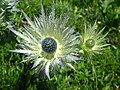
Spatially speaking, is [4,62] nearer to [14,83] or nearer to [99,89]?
[14,83]

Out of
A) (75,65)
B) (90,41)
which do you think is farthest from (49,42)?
(75,65)

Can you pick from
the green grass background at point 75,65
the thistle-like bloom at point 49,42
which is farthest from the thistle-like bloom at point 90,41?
the green grass background at point 75,65

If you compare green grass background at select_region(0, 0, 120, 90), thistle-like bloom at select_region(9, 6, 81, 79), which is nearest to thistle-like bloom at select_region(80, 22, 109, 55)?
thistle-like bloom at select_region(9, 6, 81, 79)

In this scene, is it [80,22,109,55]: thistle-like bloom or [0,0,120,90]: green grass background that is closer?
[80,22,109,55]: thistle-like bloom

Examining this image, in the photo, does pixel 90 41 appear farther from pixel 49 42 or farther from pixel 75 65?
pixel 75 65

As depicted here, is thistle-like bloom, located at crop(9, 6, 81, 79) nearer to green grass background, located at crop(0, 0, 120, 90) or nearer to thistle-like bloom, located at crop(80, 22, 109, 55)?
thistle-like bloom, located at crop(80, 22, 109, 55)
